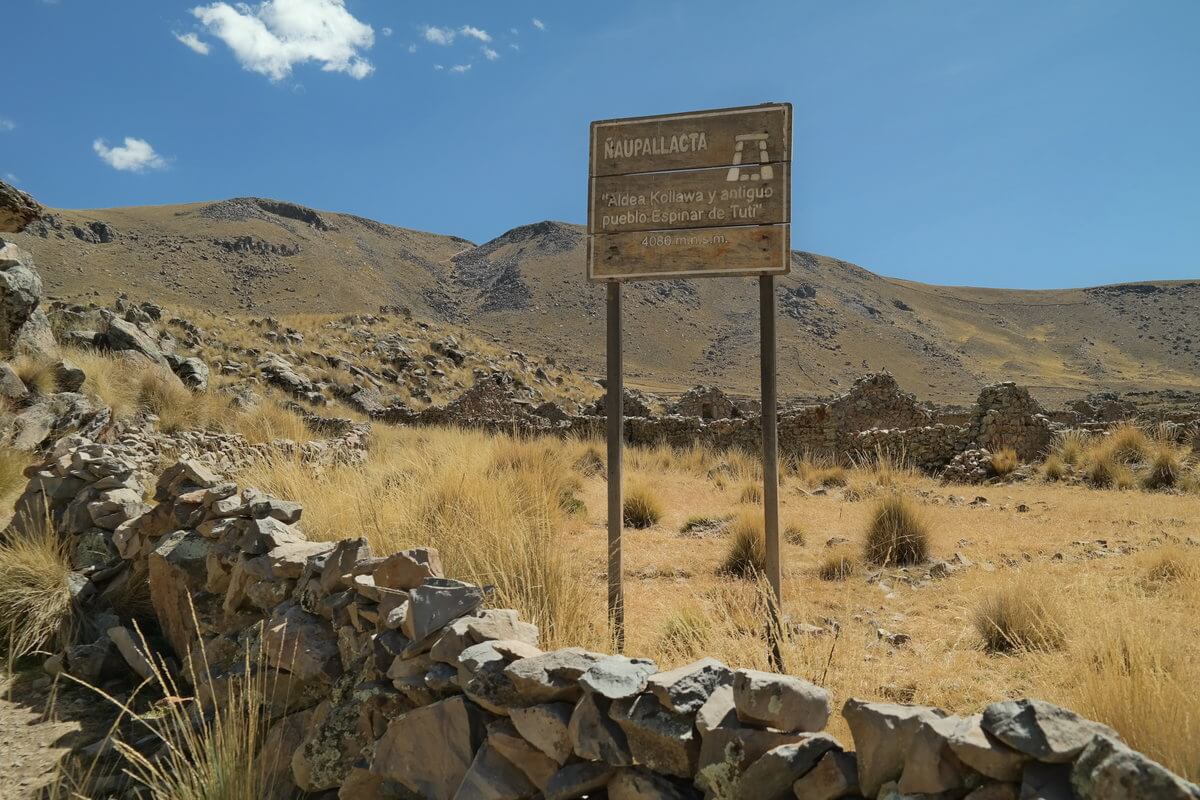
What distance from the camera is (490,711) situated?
97.3 inches

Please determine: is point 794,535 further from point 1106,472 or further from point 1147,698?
point 1106,472

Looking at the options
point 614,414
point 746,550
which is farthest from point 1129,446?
point 614,414

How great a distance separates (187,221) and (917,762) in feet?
282

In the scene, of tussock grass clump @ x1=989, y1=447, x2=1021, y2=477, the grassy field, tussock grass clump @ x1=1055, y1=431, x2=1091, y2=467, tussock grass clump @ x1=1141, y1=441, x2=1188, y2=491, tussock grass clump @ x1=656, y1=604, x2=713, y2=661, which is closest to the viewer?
the grassy field

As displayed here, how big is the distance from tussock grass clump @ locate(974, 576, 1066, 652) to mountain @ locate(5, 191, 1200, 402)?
45472 millimetres

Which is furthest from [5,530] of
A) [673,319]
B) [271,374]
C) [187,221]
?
[187,221]

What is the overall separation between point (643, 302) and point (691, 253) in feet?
230

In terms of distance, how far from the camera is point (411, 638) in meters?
2.79

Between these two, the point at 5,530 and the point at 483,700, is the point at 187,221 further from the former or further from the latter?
the point at 483,700

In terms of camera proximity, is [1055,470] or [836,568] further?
[1055,470]

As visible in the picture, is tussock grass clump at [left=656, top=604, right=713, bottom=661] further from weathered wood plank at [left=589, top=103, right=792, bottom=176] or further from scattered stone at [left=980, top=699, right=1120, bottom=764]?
weathered wood plank at [left=589, top=103, right=792, bottom=176]

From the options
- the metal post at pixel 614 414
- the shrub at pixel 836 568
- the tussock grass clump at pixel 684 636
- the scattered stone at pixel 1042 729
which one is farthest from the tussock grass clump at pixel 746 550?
the scattered stone at pixel 1042 729

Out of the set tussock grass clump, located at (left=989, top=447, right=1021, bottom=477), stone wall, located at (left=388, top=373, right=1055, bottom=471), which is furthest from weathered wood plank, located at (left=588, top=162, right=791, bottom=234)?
tussock grass clump, located at (left=989, top=447, right=1021, bottom=477)

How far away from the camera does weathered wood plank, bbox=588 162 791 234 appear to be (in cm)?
405
